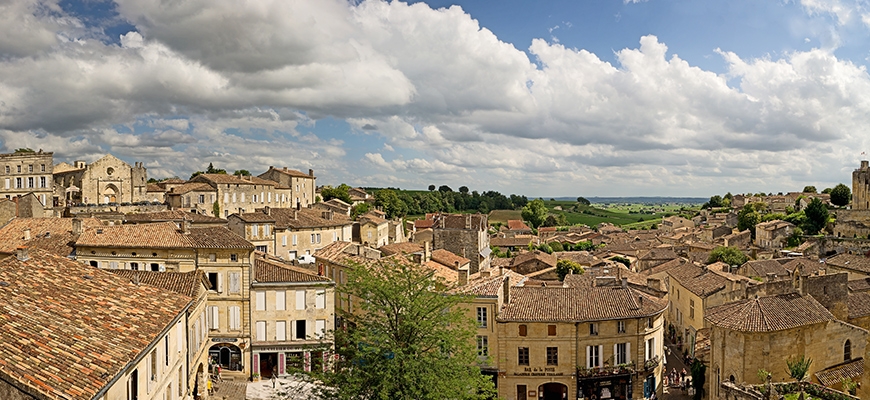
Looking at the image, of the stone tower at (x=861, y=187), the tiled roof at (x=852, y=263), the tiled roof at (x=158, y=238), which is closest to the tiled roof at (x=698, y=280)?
the tiled roof at (x=852, y=263)

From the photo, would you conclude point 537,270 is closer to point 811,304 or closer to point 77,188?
point 811,304

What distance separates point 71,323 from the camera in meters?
15.5

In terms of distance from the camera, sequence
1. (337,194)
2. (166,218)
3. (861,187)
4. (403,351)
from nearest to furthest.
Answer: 1. (403,351)
2. (166,218)
3. (861,187)
4. (337,194)

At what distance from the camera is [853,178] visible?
339 feet

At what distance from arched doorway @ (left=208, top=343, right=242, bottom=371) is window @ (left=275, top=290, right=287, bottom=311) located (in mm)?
3509

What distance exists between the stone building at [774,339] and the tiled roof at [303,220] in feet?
134

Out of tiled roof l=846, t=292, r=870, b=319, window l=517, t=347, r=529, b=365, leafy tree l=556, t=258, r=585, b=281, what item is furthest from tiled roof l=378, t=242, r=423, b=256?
tiled roof l=846, t=292, r=870, b=319

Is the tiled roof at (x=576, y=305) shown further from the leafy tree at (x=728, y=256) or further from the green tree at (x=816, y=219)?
the green tree at (x=816, y=219)

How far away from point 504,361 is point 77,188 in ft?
187

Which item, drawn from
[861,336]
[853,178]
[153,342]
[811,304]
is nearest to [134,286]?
[153,342]

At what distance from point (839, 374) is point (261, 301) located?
1271 inches

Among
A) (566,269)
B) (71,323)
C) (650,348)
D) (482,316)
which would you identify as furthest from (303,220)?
(71,323)

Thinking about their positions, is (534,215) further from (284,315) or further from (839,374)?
(839,374)

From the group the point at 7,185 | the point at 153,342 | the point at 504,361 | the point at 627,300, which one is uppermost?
the point at 7,185
